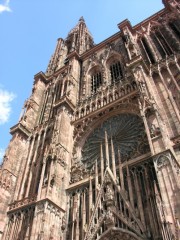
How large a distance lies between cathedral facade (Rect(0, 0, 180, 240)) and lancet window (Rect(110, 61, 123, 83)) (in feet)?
0.37

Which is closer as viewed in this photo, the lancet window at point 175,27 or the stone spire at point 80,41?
the lancet window at point 175,27

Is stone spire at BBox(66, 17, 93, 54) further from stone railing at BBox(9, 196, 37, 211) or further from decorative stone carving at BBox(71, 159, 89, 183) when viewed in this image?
stone railing at BBox(9, 196, 37, 211)

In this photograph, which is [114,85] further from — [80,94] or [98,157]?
[98,157]

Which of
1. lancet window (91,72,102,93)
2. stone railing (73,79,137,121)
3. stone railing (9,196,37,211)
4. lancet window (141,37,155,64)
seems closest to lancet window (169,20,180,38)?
lancet window (141,37,155,64)

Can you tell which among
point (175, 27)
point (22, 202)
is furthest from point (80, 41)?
point (22, 202)

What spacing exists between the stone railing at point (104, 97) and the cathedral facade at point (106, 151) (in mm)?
92

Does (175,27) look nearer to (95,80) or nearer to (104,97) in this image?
(95,80)

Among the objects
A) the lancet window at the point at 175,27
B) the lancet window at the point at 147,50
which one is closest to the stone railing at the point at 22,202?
the lancet window at the point at 147,50

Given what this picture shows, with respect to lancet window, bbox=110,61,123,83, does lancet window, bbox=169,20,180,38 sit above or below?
above

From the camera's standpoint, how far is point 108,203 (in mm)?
11508

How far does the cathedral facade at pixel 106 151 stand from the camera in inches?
426

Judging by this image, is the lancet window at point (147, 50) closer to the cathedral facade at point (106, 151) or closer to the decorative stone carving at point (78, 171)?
the cathedral facade at point (106, 151)

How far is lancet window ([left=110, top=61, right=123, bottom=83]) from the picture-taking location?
20781 millimetres

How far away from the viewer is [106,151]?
1393 cm
